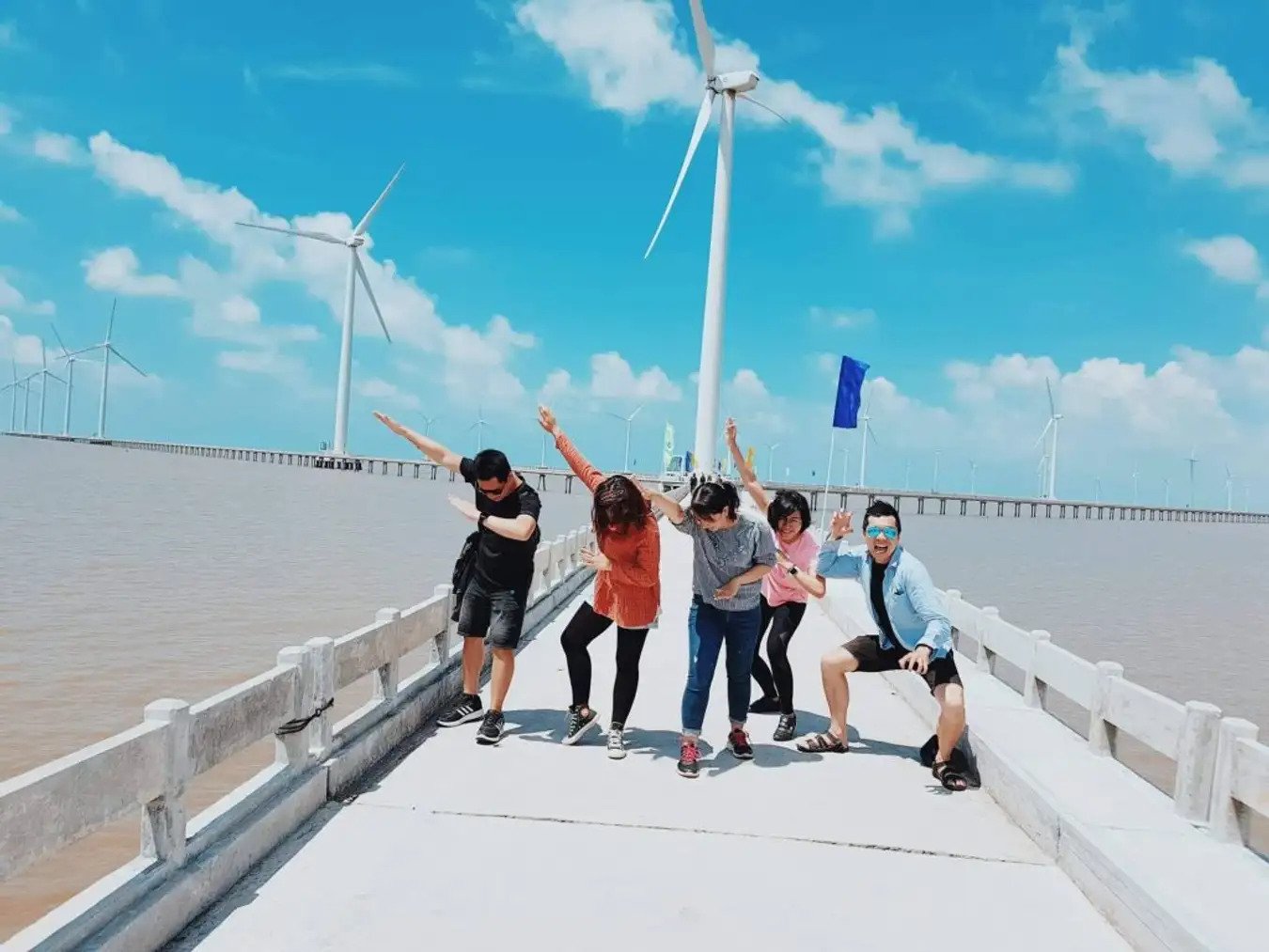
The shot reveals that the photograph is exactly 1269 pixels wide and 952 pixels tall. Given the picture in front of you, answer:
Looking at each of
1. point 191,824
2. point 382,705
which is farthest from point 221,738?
point 382,705

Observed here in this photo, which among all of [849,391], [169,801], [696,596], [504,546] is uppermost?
[849,391]

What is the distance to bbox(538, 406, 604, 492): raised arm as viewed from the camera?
21.7 ft

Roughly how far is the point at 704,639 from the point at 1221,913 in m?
3.04

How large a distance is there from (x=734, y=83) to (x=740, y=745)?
32368 mm

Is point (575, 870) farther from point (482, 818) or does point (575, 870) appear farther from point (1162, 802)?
point (1162, 802)

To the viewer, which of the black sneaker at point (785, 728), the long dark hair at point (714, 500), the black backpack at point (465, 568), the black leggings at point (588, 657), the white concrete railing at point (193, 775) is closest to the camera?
the white concrete railing at point (193, 775)

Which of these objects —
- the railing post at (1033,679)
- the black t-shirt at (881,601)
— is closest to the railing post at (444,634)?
the black t-shirt at (881,601)

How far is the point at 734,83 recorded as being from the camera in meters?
34.8

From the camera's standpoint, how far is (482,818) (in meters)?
5.15

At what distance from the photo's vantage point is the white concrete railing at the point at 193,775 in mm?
3213

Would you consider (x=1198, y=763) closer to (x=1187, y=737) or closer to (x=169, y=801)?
(x=1187, y=737)

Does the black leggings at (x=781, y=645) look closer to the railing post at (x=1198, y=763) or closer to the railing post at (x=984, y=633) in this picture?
the railing post at (x=984, y=633)

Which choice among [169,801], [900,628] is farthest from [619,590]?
[169,801]

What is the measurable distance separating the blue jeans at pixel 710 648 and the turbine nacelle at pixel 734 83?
32042mm
